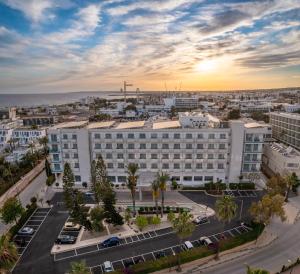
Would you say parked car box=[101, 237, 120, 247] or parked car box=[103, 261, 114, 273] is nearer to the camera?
parked car box=[103, 261, 114, 273]

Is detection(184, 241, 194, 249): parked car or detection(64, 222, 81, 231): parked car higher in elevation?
detection(184, 241, 194, 249): parked car

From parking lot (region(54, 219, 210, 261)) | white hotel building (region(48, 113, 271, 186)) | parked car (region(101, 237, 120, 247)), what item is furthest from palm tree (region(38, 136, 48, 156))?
parked car (region(101, 237, 120, 247))

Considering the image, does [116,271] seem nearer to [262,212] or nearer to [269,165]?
[262,212]

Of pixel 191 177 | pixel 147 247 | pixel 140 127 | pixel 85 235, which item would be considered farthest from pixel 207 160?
pixel 85 235

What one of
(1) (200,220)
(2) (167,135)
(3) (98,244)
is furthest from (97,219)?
(2) (167,135)

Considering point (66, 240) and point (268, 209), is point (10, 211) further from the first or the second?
point (268, 209)

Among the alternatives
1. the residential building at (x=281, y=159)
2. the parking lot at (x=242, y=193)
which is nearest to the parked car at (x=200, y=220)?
the parking lot at (x=242, y=193)

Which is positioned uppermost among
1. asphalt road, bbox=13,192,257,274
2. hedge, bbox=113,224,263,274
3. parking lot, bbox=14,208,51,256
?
hedge, bbox=113,224,263,274

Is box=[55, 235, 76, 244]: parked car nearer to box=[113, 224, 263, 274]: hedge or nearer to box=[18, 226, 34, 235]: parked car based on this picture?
box=[18, 226, 34, 235]: parked car
